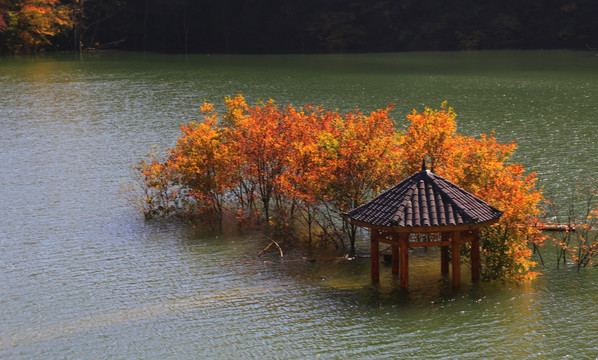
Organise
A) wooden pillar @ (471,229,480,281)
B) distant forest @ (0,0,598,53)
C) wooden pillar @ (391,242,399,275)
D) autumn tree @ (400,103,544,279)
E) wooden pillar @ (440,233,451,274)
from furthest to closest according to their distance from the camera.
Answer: distant forest @ (0,0,598,53), wooden pillar @ (391,242,399,275), wooden pillar @ (440,233,451,274), autumn tree @ (400,103,544,279), wooden pillar @ (471,229,480,281)

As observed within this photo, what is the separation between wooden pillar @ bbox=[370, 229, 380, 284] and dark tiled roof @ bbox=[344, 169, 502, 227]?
32.1 inches

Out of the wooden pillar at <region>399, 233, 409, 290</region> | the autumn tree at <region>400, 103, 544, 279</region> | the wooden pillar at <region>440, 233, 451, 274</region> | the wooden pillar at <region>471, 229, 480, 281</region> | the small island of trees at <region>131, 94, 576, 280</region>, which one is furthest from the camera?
the wooden pillar at <region>440, 233, 451, 274</region>

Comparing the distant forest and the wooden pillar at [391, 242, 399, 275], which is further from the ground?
the distant forest

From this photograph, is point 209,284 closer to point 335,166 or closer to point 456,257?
point 335,166

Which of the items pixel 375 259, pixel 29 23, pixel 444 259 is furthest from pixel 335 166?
pixel 29 23

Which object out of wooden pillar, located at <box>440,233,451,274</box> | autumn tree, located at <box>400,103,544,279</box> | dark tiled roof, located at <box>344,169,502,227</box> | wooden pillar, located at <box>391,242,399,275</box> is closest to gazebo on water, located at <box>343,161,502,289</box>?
dark tiled roof, located at <box>344,169,502,227</box>

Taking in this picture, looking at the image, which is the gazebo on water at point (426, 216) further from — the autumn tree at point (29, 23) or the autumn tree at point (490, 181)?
the autumn tree at point (29, 23)

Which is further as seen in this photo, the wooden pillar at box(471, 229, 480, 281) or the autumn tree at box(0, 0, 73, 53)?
the autumn tree at box(0, 0, 73, 53)

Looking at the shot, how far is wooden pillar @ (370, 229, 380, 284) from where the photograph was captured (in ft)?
72.8

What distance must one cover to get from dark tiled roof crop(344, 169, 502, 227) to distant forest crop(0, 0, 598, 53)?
247ft

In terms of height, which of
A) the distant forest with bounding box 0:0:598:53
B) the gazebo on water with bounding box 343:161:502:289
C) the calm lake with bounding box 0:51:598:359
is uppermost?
the distant forest with bounding box 0:0:598:53

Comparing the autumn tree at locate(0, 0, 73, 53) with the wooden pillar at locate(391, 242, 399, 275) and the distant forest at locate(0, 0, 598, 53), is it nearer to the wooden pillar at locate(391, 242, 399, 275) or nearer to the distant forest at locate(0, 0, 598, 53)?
the distant forest at locate(0, 0, 598, 53)

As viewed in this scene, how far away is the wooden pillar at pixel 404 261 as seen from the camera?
2129cm

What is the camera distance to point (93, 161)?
130ft
